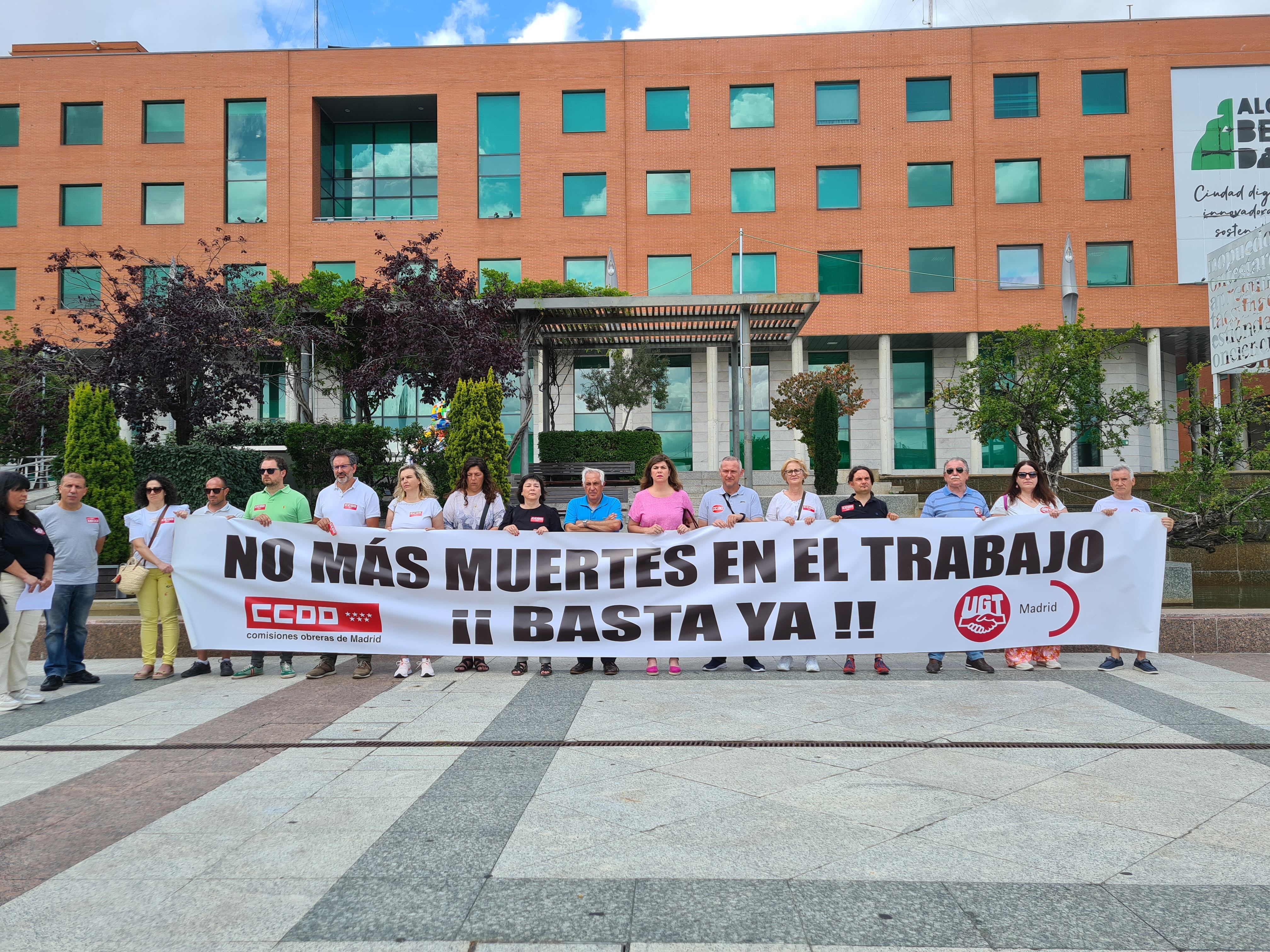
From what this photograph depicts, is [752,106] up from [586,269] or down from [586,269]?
up

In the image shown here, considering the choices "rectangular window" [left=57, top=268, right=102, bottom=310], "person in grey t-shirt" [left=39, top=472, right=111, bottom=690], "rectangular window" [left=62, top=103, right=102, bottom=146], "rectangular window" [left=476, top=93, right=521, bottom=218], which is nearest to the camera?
"person in grey t-shirt" [left=39, top=472, right=111, bottom=690]

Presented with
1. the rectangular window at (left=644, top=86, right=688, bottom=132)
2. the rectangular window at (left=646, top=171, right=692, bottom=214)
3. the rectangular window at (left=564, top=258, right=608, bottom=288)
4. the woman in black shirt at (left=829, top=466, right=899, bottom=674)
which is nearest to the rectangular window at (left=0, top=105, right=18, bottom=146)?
the rectangular window at (left=564, top=258, right=608, bottom=288)

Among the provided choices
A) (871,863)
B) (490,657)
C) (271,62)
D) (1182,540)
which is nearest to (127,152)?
(271,62)

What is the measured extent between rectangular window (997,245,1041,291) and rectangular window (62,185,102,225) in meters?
31.0

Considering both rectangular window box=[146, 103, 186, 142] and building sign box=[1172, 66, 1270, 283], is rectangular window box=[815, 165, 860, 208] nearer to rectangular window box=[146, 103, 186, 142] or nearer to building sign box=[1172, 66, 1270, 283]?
building sign box=[1172, 66, 1270, 283]

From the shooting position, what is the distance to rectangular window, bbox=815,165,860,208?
31.4 metres

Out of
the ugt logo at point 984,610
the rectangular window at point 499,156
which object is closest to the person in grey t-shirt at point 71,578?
the ugt logo at point 984,610

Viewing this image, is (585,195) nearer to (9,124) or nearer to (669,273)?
(669,273)

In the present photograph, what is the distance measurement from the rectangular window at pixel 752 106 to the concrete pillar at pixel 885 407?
27.7 ft

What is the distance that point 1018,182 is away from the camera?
103 feet

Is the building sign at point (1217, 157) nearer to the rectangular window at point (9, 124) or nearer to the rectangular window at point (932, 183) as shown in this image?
the rectangular window at point (932, 183)

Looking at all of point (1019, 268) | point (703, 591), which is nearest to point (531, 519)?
point (703, 591)

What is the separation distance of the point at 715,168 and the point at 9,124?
2479 centimetres

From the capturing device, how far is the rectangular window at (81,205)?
3206cm
